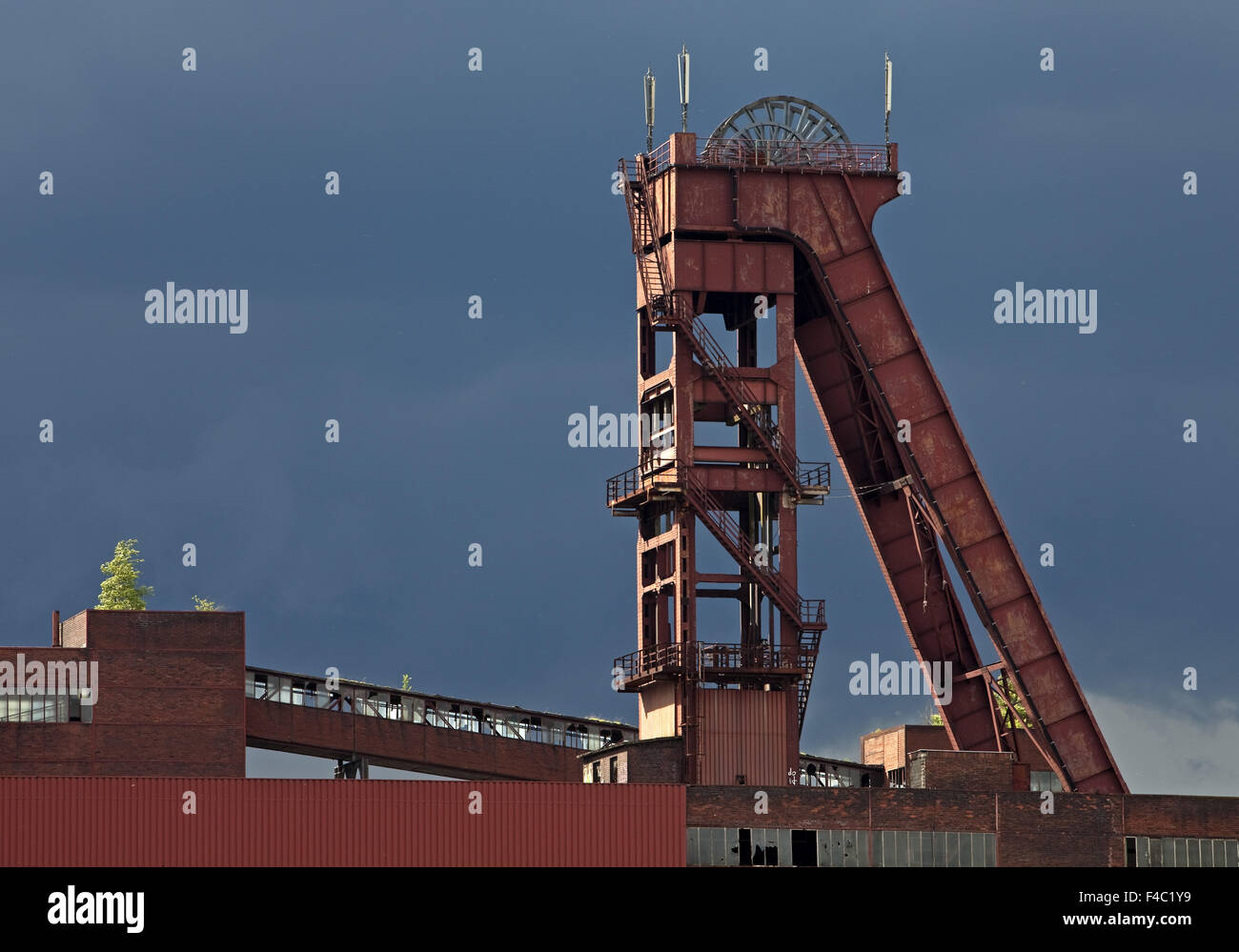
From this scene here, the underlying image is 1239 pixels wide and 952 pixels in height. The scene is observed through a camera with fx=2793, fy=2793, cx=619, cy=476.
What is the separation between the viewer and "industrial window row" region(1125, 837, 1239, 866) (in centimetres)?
7644

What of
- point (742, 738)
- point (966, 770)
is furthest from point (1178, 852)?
point (742, 738)

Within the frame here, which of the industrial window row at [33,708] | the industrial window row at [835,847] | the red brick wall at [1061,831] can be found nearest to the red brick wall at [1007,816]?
the red brick wall at [1061,831]

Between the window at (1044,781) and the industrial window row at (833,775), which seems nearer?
the window at (1044,781)

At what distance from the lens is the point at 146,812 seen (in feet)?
231

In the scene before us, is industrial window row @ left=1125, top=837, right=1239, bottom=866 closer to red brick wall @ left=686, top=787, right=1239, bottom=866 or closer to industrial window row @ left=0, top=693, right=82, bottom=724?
red brick wall @ left=686, top=787, right=1239, bottom=866

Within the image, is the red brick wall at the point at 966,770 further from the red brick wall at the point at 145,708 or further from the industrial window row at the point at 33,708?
the industrial window row at the point at 33,708

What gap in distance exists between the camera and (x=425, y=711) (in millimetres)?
85875

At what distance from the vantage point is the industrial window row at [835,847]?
7331 centimetres

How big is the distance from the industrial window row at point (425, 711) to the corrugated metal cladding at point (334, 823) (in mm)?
10615

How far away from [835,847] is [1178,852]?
33.0 ft
